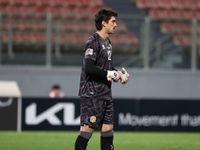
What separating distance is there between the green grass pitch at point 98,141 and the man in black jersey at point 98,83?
245 centimetres

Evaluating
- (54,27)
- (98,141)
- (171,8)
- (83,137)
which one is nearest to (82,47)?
(54,27)

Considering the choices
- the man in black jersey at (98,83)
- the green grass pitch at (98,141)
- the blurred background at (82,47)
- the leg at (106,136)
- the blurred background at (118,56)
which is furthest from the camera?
the blurred background at (82,47)

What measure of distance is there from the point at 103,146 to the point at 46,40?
6452 millimetres

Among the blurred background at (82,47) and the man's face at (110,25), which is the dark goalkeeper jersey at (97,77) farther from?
the blurred background at (82,47)

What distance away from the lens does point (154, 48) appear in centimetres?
982

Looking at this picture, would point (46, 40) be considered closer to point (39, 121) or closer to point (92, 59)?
point (39, 121)

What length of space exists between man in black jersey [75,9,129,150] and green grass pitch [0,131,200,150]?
8.02 ft

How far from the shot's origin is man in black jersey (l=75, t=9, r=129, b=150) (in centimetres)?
351

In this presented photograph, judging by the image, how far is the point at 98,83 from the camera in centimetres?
362

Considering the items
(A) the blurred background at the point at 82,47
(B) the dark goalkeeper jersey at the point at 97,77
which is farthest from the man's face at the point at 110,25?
(A) the blurred background at the point at 82,47

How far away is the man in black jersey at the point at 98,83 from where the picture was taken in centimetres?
351

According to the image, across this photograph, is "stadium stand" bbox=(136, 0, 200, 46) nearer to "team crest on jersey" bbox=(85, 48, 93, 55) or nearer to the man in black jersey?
the man in black jersey

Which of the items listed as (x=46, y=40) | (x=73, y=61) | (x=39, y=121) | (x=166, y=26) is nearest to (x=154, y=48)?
(x=166, y=26)

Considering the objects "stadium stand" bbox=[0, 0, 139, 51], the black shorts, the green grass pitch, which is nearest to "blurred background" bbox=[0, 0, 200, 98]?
"stadium stand" bbox=[0, 0, 139, 51]
